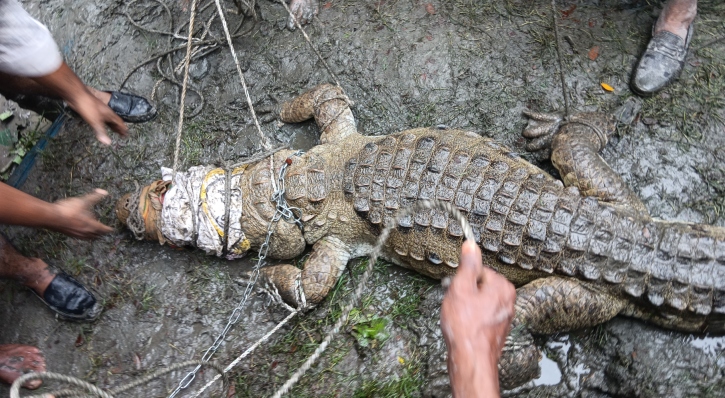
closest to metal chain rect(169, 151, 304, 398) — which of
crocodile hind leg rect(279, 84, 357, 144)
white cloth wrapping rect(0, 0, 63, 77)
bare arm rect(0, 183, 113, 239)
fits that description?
crocodile hind leg rect(279, 84, 357, 144)

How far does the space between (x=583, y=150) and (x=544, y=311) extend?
1.27 metres

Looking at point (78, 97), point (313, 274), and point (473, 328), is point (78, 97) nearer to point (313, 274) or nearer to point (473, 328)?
point (313, 274)

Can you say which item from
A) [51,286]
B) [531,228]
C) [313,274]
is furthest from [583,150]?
[51,286]

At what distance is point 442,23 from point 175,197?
2932mm

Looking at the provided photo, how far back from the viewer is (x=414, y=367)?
3824 millimetres

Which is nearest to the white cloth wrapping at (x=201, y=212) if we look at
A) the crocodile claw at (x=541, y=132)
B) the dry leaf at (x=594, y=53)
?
the crocodile claw at (x=541, y=132)

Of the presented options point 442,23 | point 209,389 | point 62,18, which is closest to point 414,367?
point 209,389

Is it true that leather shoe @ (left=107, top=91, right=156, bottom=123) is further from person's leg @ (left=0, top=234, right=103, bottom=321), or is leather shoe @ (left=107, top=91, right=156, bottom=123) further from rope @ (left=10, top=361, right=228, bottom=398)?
rope @ (left=10, top=361, right=228, bottom=398)

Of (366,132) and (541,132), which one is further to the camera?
(366,132)

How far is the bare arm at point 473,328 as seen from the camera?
2.26 meters

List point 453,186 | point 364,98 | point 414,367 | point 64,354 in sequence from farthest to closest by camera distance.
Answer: point 364,98 → point 64,354 → point 414,367 → point 453,186

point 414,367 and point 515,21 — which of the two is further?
point 515,21

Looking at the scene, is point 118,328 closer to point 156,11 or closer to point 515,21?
point 156,11

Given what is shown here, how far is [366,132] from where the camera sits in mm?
4602
